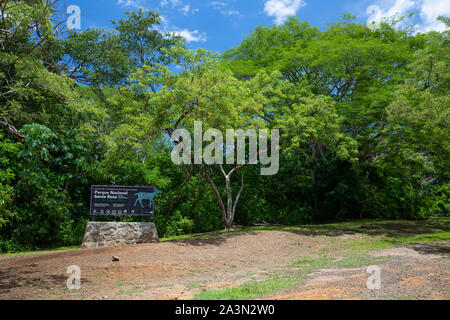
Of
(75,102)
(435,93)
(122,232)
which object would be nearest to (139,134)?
(75,102)

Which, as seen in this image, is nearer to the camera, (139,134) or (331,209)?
(139,134)

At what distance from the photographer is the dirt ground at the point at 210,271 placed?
191 inches

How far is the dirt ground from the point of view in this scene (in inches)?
191

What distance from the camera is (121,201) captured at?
415 inches

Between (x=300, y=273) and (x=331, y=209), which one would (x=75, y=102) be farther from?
(x=331, y=209)

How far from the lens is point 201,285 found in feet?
19.3

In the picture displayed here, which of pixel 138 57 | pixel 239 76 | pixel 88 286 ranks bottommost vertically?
pixel 88 286

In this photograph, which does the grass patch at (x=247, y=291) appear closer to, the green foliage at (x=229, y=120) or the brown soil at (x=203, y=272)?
the brown soil at (x=203, y=272)

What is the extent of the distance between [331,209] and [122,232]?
44.3 ft

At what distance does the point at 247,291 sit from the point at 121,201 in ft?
22.0

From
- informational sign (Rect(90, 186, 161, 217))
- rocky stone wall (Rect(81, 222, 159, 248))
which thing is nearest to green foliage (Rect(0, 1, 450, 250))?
informational sign (Rect(90, 186, 161, 217))

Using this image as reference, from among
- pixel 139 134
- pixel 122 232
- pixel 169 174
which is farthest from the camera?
pixel 169 174

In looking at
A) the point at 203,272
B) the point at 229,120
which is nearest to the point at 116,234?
the point at 203,272

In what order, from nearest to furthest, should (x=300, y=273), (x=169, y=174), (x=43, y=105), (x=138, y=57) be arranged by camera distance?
(x=300, y=273)
(x=43, y=105)
(x=169, y=174)
(x=138, y=57)
